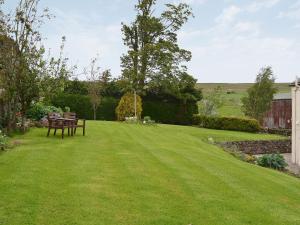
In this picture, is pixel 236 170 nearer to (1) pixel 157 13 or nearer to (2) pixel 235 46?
(2) pixel 235 46

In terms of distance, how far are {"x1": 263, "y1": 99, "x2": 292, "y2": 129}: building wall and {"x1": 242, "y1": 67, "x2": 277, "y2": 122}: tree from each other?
1846 millimetres

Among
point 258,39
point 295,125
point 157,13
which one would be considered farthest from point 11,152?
point 157,13

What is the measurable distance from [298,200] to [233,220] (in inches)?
114

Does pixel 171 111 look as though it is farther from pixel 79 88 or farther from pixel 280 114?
pixel 280 114

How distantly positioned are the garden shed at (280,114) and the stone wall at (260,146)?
937 centimetres

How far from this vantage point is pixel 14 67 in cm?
1625

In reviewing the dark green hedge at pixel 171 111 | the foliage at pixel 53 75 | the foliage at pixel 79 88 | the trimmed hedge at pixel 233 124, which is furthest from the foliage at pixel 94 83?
the foliage at pixel 53 75

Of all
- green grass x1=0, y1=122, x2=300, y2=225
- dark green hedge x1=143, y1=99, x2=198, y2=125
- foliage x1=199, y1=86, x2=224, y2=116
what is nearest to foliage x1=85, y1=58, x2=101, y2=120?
dark green hedge x1=143, y1=99, x2=198, y2=125

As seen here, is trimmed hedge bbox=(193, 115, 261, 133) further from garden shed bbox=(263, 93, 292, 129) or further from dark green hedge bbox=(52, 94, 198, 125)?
garden shed bbox=(263, 93, 292, 129)

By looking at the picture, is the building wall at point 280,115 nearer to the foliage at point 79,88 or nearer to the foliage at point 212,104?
the foliage at point 212,104

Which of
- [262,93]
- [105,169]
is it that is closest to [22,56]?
[105,169]

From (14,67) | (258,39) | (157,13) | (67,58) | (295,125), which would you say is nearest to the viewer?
(14,67)

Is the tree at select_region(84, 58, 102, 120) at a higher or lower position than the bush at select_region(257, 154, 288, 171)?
higher

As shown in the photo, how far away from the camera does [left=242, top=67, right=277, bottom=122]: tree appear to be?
35438 mm
